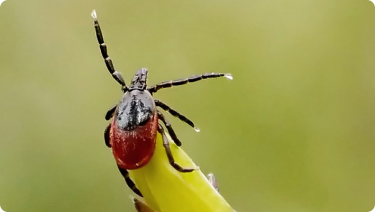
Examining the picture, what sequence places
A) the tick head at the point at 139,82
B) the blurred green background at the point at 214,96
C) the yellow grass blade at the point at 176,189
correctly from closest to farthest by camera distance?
1. the yellow grass blade at the point at 176,189
2. the tick head at the point at 139,82
3. the blurred green background at the point at 214,96

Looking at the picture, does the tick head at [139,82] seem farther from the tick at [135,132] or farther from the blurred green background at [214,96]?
the blurred green background at [214,96]

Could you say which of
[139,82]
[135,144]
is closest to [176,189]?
[135,144]

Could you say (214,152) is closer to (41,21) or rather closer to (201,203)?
(41,21)

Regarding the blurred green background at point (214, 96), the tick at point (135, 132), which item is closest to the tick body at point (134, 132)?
the tick at point (135, 132)

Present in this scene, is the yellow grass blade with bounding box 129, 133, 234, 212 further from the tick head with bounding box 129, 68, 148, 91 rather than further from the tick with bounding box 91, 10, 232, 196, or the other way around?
the tick head with bounding box 129, 68, 148, 91

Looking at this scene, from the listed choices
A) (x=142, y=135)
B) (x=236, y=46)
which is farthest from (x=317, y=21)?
(x=142, y=135)

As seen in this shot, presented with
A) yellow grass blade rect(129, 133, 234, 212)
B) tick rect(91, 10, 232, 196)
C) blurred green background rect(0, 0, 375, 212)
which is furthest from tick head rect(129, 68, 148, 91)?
blurred green background rect(0, 0, 375, 212)
